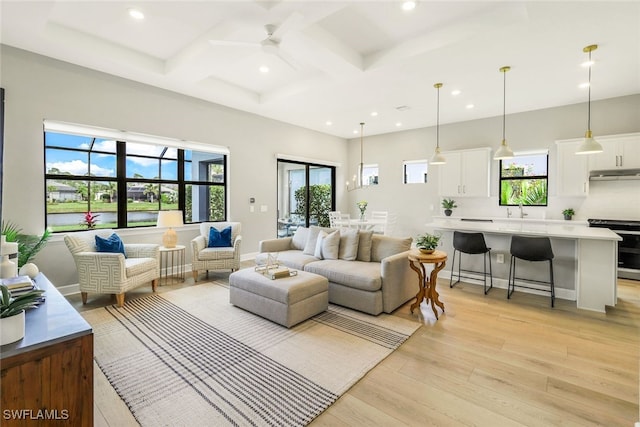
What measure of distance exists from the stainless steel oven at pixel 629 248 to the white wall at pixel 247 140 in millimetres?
499

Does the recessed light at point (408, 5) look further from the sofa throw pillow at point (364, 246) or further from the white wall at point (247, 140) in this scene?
the white wall at point (247, 140)

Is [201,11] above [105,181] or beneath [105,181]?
above

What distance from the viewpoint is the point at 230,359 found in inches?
95.8

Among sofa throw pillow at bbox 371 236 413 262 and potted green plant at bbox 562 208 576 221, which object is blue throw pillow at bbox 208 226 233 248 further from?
potted green plant at bbox 562 208 576 221

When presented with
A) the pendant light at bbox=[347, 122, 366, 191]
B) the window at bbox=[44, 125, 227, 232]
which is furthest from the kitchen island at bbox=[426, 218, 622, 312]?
the window at bbox=[44, 125, 227, 232]

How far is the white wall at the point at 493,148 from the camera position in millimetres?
5168

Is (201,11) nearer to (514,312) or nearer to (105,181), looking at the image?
(105,181)

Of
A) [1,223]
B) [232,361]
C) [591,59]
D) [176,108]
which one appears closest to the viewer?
[232,361]

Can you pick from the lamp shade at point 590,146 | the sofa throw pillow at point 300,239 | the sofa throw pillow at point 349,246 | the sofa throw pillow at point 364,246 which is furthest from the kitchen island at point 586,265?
the sofa throw pillow at point 300,239

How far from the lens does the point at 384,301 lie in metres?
3.30

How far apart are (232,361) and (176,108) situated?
4311 millimetres

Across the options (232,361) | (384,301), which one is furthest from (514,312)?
(232,361)

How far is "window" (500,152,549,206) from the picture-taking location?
593 cm

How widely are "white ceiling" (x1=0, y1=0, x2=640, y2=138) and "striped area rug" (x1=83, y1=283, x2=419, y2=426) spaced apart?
116 inches
